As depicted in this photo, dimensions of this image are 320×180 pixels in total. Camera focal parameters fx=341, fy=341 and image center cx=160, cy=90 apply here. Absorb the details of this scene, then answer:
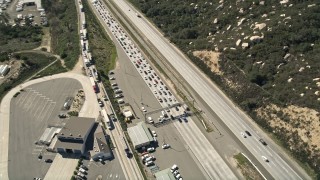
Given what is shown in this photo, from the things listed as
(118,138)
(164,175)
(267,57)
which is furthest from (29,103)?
(267,57)

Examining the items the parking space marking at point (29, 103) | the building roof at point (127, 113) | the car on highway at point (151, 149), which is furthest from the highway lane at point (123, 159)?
the parking space marking at point (29, 103)

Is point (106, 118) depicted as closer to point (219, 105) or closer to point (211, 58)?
point (219, 105)

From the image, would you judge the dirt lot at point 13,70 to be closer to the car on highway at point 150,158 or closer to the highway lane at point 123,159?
the highway lane at point 123,159

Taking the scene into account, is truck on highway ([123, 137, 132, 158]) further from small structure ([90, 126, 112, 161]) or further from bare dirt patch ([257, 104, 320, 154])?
bare dirt patch ([257, 104, 320, 154])

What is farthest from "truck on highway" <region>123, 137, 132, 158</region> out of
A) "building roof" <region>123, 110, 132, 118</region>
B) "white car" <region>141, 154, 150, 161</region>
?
"building roof" <region>123, 110, 132, 118</region>

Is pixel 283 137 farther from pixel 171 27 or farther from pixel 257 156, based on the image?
pixel 171 27

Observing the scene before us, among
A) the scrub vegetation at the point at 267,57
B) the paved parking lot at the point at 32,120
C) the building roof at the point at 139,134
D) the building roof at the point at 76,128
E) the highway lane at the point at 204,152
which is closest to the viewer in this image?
the highway lane at the point at 204,152

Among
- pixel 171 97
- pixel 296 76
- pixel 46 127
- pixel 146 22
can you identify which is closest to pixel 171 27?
pixel 146 22
